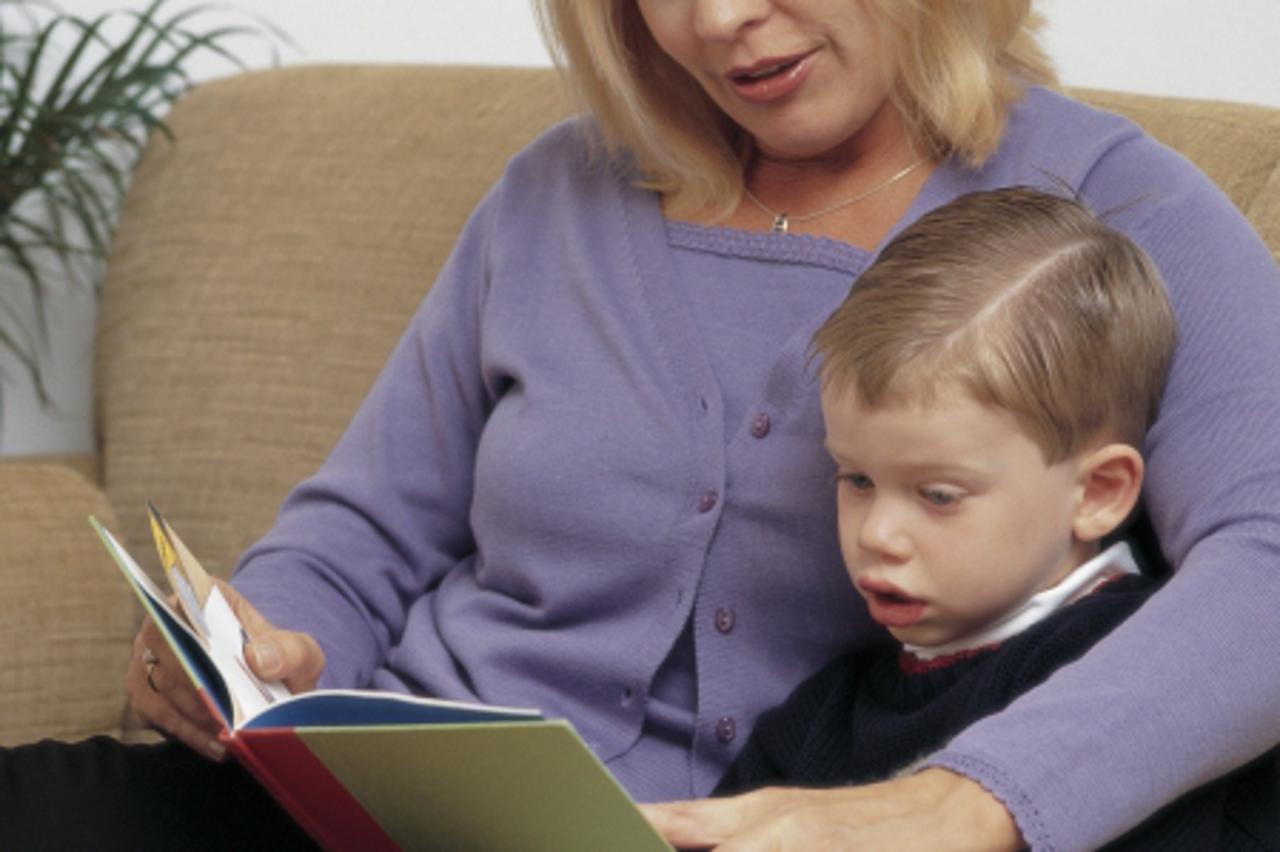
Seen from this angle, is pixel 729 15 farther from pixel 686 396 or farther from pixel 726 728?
pixel 726 728

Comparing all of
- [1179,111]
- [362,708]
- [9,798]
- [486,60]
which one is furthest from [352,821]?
[486,60]

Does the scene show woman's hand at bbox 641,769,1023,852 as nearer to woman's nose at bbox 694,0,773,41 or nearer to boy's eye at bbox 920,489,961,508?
boy's eye at bbox 920,489,961,508

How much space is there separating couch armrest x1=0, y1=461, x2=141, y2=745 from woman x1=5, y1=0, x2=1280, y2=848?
25 centimetres

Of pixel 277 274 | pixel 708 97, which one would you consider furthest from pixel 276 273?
pixel 708 97

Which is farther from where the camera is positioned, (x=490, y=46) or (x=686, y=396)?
(x=490, y=46)

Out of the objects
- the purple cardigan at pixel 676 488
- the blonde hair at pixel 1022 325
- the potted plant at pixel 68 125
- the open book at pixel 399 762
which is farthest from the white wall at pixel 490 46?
the open book at pixel 399 762

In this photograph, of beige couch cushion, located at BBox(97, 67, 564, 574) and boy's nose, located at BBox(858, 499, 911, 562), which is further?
beige couch cushion, located at BBox(97, 67, 564, 574)

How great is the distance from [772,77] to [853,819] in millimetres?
601

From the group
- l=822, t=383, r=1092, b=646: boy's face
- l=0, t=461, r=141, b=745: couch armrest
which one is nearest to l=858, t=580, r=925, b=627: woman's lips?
l=822, t=383, r=1092, b=646: boy's face

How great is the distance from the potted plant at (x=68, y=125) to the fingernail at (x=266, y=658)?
103 cm

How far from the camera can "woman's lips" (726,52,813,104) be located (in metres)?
1.35

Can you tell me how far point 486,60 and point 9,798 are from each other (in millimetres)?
1487

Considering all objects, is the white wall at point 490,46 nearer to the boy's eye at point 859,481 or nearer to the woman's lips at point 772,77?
the woman's lips at point 772,77

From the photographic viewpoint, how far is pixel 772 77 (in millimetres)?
1367
